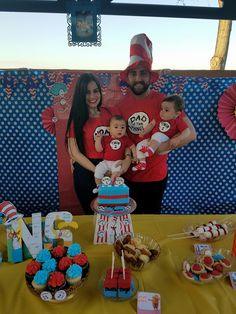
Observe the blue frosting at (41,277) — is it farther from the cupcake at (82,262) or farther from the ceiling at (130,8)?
the ceiling at (130,8)

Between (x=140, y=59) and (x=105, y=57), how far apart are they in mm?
406

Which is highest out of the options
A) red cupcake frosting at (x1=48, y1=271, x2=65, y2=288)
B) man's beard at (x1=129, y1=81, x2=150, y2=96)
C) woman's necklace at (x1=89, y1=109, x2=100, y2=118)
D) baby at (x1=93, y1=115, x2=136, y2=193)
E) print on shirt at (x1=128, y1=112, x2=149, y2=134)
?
man's beard at (x1=129, y1=81, x2=150, y2=96)

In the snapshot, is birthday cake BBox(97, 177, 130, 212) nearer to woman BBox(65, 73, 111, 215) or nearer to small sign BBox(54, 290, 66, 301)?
woman BBox(65, 73, 111, 215)

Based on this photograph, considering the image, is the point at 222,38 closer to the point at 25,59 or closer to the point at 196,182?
the point at 196,182

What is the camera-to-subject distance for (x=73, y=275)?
3.68 ft

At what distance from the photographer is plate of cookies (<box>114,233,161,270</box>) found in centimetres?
132

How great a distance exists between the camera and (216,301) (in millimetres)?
1155

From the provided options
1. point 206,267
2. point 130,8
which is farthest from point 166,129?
point 206,267

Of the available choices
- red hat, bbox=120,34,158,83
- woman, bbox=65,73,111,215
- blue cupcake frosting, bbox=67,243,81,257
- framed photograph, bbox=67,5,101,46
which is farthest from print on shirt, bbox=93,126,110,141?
blue cupcake frosting, bbox=67,243,81,257

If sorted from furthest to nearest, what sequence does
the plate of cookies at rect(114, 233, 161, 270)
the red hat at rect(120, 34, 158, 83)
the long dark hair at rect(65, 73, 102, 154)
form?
the long dark hair at rect(65, 73, 102, 154) < the red hat at rect(120, 34, 158, 83) < the plate of cookies at rect(114, 233, 161, 270)

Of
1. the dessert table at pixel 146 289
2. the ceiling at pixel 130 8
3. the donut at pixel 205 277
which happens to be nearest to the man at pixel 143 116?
the ceiling at pixel 130 8

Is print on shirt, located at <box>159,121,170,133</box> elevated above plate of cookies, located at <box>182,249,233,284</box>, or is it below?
above

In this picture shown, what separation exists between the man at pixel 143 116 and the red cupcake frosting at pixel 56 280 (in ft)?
3.05

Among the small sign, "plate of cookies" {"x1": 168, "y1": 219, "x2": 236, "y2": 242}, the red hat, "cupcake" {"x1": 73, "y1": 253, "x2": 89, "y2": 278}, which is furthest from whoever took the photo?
the red hat
